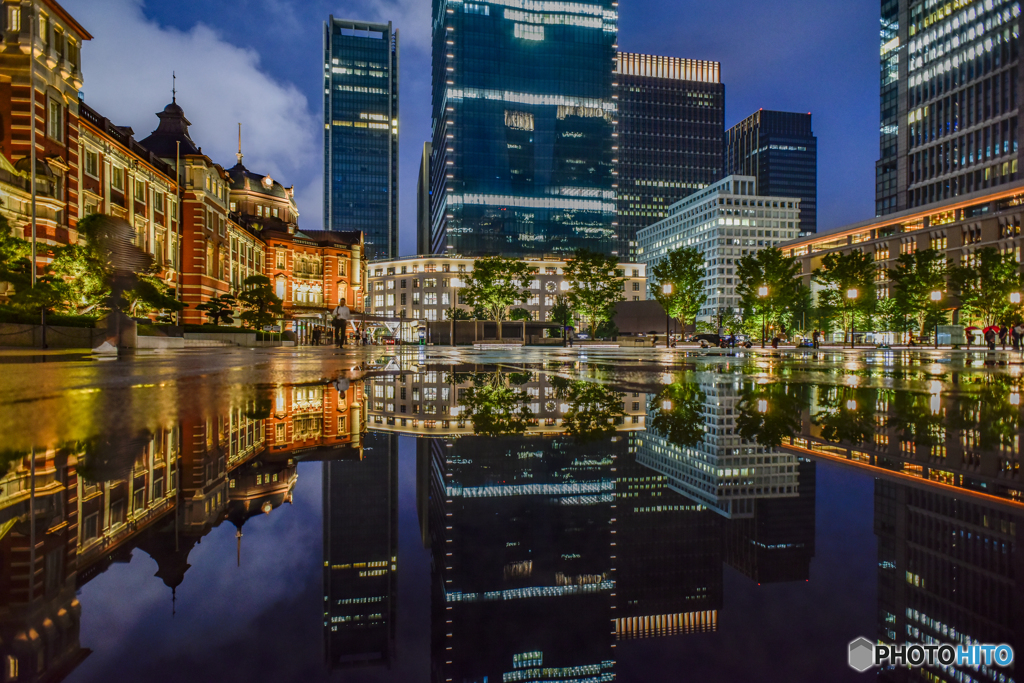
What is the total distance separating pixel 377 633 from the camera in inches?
59.6

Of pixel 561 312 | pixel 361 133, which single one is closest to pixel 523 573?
pixel 561 312

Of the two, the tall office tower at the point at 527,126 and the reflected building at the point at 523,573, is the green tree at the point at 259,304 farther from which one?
the tall office tower at the point at 527,126

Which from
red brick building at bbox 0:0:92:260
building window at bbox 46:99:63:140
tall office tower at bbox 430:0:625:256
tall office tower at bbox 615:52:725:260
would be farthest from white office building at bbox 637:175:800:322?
building window at bbox 46:99:63:140

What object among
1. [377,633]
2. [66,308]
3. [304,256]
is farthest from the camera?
[304,256]

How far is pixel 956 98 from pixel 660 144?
8707cm

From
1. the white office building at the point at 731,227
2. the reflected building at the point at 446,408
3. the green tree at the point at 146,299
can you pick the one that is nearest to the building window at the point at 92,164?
the green tree at the point at 146,299

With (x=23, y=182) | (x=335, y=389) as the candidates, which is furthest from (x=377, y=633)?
(x=23, y=182)

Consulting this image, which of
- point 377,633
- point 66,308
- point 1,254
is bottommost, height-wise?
point 377,633

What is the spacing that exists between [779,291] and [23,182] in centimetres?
5277

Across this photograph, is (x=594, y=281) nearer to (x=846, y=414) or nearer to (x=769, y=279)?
(x=769, y=279)

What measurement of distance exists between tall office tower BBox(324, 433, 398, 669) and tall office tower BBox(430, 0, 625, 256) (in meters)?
123

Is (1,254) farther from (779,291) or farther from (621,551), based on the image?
(779,291)

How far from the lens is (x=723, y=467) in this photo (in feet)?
10.3

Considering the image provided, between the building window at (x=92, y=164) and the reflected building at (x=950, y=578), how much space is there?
41.8m
